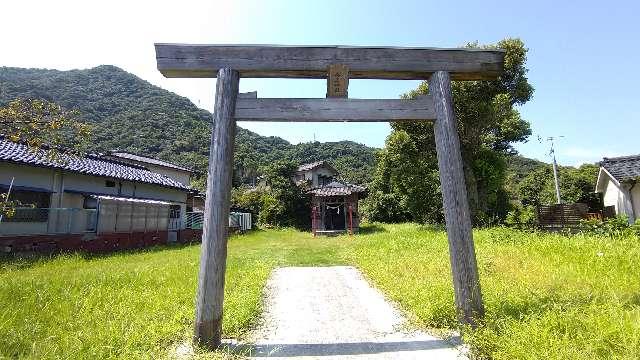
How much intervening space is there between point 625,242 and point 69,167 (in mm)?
20896

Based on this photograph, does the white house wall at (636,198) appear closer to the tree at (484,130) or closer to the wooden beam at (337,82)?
the tree at (484,130)

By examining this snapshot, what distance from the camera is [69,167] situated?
16688mm

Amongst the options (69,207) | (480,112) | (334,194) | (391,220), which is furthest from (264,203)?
(480,112)

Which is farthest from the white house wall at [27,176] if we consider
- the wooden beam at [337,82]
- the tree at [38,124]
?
the wooden beam at [337,82]

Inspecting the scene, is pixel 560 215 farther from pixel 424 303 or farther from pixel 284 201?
pixel 284 201

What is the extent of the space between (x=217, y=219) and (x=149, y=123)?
68.8m

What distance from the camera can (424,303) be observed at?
538 cm

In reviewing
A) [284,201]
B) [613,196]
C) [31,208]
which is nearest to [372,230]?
[284,201]

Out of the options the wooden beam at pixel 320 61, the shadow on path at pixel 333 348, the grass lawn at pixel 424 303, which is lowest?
the shadow on path at pixel 333 348

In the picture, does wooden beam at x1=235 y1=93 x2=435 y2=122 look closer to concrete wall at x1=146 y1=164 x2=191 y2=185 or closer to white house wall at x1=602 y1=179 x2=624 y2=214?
white house wall at x1=602 y1=179 x2=624 y2=214

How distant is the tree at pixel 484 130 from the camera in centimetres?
1827

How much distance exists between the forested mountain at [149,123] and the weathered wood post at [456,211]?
1683 inches

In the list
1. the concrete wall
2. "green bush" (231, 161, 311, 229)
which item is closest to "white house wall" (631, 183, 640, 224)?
"green bush" (231, 161, 311, 229)

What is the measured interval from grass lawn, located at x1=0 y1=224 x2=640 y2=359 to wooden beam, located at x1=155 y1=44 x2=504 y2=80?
3.26 meters
